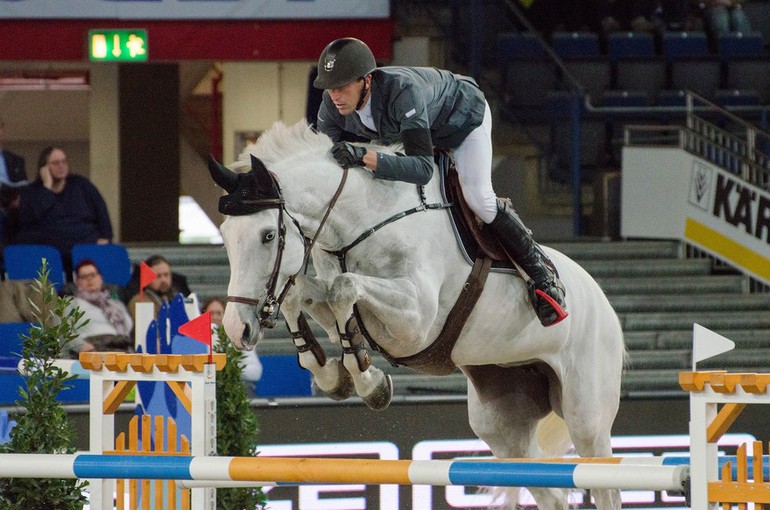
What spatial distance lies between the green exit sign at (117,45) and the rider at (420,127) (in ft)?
17.9

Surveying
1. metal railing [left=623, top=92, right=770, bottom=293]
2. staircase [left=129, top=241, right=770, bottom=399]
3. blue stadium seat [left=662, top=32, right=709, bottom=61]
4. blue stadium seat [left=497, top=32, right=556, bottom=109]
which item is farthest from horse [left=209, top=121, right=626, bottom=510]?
blue stadium seat [left=662, top=32, right=709, bottom=61]

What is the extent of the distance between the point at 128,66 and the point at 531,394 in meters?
7.42

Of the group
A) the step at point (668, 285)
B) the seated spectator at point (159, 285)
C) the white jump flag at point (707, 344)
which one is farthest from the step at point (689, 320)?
the white jump flag at point (707, 344)

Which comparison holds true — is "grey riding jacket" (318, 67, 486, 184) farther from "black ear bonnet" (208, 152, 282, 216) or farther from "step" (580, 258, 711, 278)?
"step" (580, 258, 711, 278)

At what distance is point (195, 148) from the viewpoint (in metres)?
12.6

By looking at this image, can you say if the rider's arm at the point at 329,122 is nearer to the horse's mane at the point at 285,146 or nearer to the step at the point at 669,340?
the horse's mane at the point at 285,146

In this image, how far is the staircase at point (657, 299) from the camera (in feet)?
27.2

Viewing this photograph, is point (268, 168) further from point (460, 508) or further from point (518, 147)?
point (518, 147)

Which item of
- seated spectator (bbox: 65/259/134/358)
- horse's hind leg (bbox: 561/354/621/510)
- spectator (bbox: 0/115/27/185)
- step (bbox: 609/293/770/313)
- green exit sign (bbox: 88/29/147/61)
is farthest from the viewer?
green exit sign (bbox: 88/29/147/61)

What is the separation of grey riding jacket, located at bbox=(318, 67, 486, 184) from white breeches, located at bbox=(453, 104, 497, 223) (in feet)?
0.14

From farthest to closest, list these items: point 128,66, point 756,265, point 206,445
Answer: point 128,66, point 756,265, point 206,445

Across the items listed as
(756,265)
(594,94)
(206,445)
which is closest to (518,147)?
(594,94)

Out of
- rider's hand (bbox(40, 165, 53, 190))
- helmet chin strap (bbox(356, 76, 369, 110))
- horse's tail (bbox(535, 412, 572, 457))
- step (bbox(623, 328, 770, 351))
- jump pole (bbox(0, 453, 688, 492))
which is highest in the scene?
helmet chin strap (bbox(356, 76, 369, 110))

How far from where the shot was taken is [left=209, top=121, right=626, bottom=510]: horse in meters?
3.91
